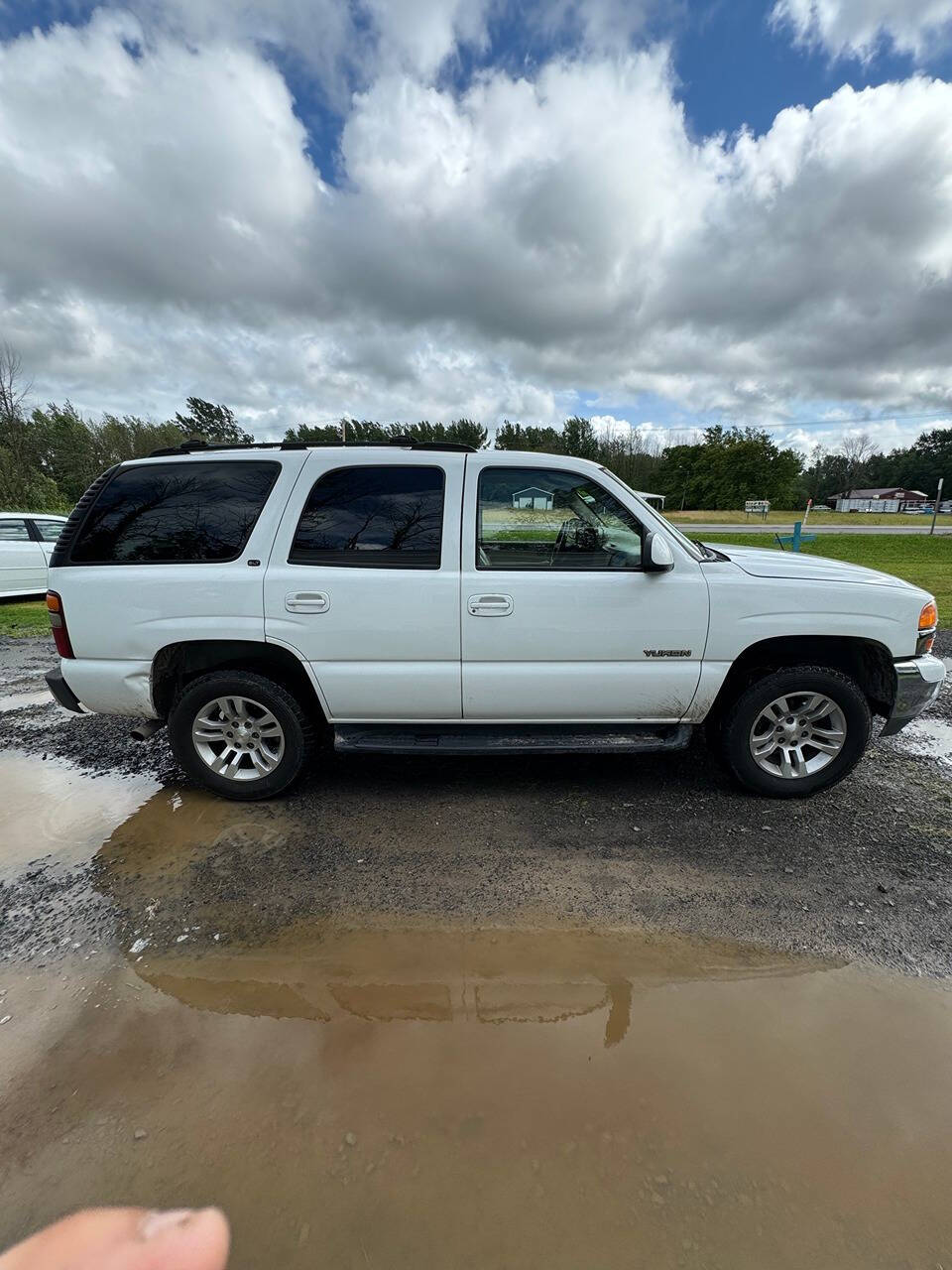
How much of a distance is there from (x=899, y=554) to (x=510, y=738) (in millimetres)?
19516

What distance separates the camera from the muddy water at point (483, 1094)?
150cm

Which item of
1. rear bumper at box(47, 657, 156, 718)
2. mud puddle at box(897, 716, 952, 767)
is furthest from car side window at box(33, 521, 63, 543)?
mud puddle at box(897, 716, 952, 767)

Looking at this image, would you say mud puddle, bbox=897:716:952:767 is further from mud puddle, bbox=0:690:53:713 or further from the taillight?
mud puddle, bbox=0:690:53:713

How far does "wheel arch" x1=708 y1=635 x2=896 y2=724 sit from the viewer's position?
3428 mm

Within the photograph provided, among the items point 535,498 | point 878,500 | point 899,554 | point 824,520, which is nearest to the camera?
point 535,498

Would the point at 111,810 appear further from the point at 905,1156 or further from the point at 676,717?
the point at 905,1156

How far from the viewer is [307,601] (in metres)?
3.21

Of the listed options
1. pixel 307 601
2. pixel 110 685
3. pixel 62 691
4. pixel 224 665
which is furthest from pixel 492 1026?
pixel 62 691

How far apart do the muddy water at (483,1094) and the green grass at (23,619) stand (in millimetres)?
7026

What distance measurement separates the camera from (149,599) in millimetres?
3250

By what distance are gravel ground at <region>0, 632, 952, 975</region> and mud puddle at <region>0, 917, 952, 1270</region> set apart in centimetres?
21

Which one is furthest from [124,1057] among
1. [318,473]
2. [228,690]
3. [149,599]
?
[318,473]

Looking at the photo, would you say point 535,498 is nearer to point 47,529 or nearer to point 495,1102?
point 495,1102

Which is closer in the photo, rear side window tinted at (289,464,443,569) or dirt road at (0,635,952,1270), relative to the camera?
dirt road at (0,635,952,1270)
